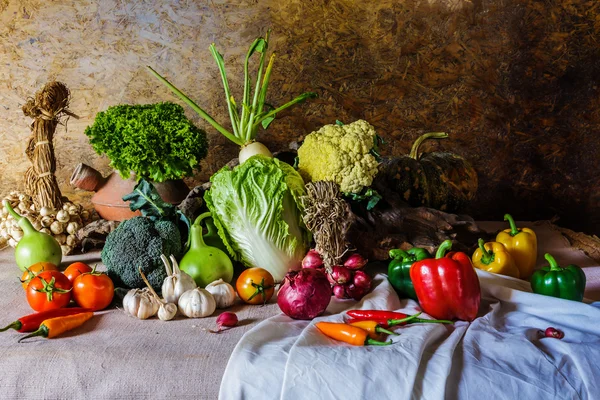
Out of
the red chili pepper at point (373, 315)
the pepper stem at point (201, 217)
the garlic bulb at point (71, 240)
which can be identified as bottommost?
the red chili pepper at point (373, 315)

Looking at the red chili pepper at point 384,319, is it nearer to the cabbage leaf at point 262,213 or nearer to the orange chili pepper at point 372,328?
the orange chili pepper at point 372,328

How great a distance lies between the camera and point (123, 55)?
3.38 metres

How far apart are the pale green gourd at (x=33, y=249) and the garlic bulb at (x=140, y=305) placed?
27.8 inches

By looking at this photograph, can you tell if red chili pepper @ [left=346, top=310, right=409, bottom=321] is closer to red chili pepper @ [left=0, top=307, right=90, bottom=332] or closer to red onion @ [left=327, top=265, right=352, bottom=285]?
red onion @ [left=327, top=265, right=352, bottom=285]

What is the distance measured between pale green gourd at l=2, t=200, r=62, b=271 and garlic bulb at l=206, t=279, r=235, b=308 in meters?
0.89

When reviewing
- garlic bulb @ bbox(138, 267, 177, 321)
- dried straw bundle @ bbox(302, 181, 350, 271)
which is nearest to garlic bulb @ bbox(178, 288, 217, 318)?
garlic bulb @ bbox(138, 267, 177, 321)

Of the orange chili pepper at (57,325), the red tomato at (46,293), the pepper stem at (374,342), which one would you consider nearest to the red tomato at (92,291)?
the red tomato at (46,293)

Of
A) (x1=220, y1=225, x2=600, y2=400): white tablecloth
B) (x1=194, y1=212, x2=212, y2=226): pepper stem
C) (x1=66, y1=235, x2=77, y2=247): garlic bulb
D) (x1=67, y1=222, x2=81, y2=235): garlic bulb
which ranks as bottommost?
(x1=220, y1=225, x2=600, y2=400): white tablecloth

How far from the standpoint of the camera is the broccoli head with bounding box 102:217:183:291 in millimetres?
2371

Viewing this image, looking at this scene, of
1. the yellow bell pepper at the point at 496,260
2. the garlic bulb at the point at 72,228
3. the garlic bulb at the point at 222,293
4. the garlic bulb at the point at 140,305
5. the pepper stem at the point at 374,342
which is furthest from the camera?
the garlic bulb at the point at 72,228

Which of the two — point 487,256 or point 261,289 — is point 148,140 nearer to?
point 261,289

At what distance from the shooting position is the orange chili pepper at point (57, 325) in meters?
1.88

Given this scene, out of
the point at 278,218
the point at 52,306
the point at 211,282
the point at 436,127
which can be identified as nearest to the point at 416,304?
the point at 278,218

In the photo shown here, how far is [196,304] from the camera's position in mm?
2096
